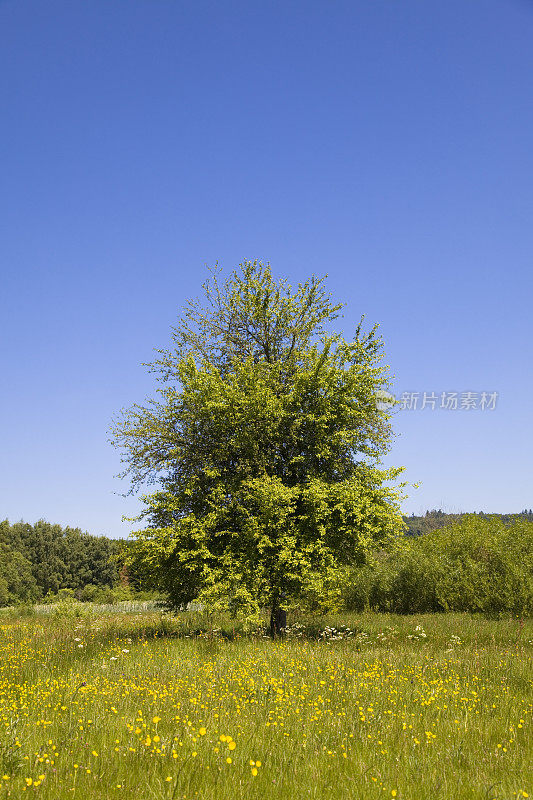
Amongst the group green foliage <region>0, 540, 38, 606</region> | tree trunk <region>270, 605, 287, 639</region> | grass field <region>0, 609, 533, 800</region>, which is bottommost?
green foliage <region>0, 540, 38, 606</region>

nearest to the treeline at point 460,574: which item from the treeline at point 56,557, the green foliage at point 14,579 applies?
the green foliage at point 14,579

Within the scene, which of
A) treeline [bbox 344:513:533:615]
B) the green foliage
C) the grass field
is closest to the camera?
the grass field

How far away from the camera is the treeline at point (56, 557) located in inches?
3374

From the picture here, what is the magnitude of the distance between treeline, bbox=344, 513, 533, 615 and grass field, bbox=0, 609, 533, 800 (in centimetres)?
1556

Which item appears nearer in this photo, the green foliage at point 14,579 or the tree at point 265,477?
the tree at point 265,477

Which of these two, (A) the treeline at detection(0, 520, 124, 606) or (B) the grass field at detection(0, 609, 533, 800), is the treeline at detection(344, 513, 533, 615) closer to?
(B) the grass field at detection(0, 609, 533, 800)

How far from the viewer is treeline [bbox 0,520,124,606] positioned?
85.7 meters

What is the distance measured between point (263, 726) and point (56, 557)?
3756 inches

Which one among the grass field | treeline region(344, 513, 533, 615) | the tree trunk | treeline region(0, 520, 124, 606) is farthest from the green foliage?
the grass field

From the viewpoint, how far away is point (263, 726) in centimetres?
600

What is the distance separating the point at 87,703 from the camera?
671cm

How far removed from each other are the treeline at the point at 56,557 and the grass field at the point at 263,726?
271 feet

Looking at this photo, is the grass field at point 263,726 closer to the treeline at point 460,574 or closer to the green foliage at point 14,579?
the treeline at point 460,574

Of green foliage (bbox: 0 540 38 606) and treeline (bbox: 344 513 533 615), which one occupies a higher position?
treeline (bbox: 344 513 533 615)
